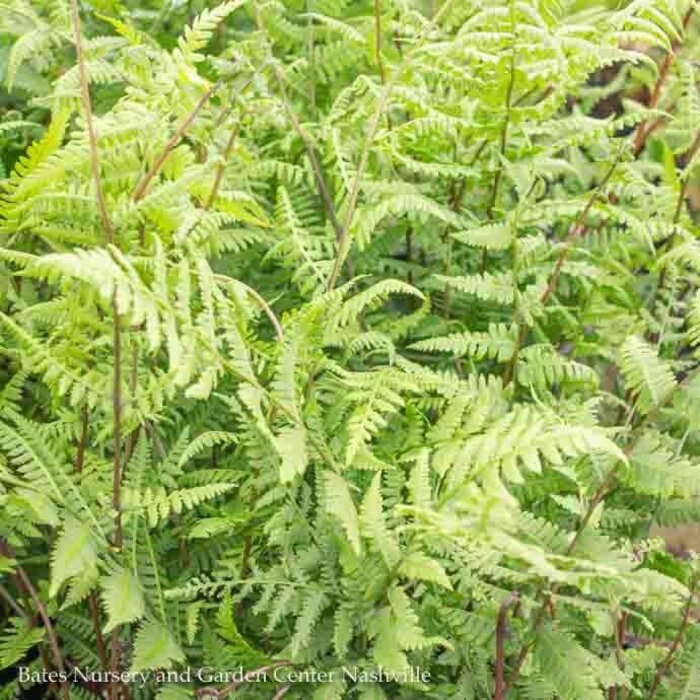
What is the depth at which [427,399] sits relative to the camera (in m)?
1.65

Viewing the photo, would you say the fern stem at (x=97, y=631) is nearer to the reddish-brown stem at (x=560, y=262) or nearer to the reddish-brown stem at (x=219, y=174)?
the reddish-brown stem at (x=219, y=174)

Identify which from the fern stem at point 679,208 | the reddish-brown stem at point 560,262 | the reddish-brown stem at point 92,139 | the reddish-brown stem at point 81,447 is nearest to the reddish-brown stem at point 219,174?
the reddish-brown stem at point 92,139

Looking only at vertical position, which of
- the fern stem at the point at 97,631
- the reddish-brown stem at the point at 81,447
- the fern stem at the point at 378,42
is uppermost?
the fern stem at the point at 378,42

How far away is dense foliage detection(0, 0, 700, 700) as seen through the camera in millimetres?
1320

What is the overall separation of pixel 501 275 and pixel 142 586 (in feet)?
2.64

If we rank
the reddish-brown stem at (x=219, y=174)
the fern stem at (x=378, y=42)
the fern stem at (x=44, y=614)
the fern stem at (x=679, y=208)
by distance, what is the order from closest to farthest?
the reddish-brown stem at (x=219, y=174), the fern stem at (x=44, y=614), the fern stem at (x=378, y=42), the fern stem at (x=679, y=208)

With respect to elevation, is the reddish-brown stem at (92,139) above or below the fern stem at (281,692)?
above

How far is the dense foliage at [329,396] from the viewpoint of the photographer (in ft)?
4.33

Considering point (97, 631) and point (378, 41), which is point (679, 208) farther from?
point (97, 631)

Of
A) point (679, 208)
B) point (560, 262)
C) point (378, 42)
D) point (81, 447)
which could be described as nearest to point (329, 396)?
point (81, 447)

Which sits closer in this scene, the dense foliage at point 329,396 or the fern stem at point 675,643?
the dense foliage at point 329,396

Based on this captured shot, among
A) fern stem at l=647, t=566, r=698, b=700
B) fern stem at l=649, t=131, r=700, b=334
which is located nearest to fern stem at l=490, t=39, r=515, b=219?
fern stem at l=649, t=131, r=700, b=334

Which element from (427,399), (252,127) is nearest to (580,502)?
(427,399)

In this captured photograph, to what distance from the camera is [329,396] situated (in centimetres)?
161
